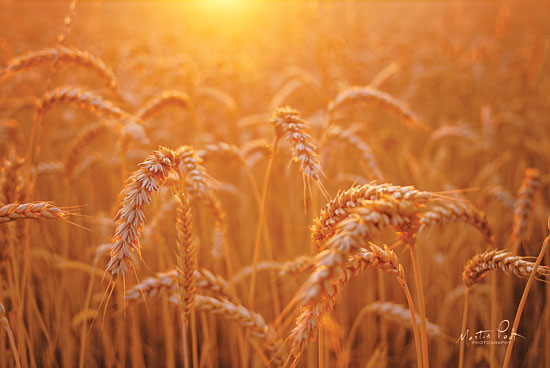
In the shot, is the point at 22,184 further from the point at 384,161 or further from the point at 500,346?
the point at 384,161

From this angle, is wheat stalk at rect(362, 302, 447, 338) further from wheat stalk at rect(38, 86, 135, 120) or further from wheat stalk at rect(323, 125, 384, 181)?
wheat stalk at rect(38, 86, 135, 120)

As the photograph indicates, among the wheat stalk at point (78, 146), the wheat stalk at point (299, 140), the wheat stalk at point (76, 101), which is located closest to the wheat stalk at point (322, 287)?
the wheat stalk at point (299, 140)

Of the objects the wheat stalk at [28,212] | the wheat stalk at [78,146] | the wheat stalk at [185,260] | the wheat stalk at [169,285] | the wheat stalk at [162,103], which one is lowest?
the wheat stalk at [169,285]

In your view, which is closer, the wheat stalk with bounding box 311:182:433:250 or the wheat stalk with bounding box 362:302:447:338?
the wheat stalk with bounding box 311:182:433:250

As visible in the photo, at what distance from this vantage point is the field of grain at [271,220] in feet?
2.97

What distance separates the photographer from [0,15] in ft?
31.1

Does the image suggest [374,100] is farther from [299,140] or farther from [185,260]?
[185,260]

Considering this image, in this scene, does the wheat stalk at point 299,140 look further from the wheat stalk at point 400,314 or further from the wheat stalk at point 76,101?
the wheat stalk at point 400,314

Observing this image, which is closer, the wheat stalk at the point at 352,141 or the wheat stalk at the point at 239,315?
the wheat stalk at the point at 239,315

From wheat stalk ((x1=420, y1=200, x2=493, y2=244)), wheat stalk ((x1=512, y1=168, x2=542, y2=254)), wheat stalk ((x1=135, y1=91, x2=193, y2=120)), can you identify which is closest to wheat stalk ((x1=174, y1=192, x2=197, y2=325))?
wheat stalk ((x1=420, y1=200, x2=493, y2=244))

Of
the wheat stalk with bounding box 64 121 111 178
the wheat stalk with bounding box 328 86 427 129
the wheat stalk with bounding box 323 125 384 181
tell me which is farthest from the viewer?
the wheat stalk with bounding box 64 121 111 178

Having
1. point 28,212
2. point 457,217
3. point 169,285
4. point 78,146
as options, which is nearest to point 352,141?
point 457,217

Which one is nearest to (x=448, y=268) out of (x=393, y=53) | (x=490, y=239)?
(x=490, y=239)

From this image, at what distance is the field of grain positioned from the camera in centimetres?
91
